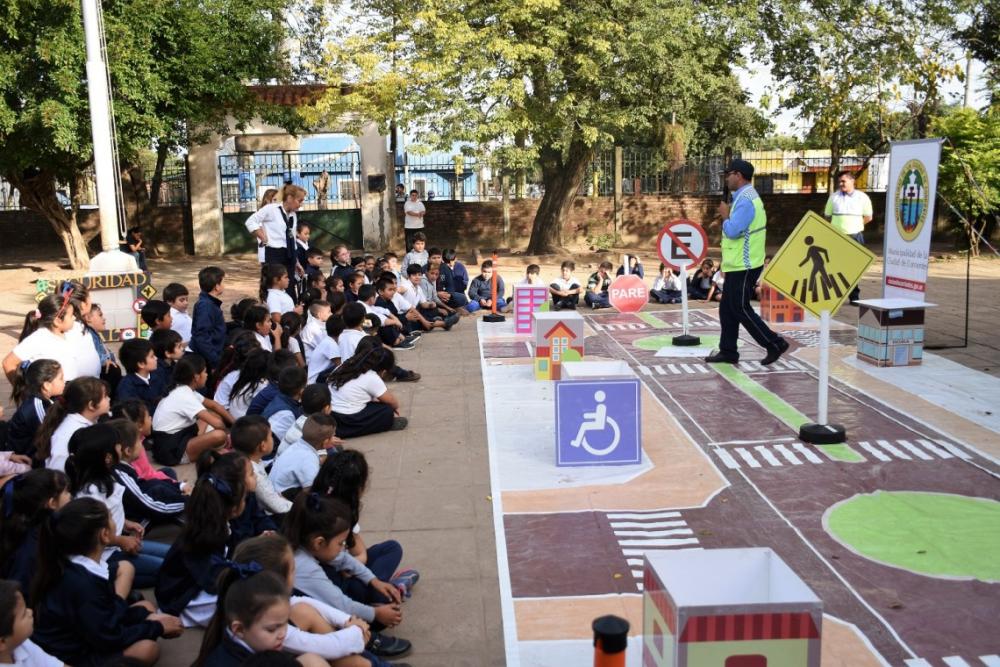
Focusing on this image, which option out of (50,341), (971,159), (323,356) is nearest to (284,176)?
(971,159)

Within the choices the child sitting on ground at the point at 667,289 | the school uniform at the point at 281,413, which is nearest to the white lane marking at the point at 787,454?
the school uniform at the point at 281,413

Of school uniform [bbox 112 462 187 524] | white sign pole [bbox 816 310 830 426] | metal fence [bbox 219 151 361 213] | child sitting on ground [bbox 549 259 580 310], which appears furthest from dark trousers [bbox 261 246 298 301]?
metal fence [bbox 219 151 361 213]

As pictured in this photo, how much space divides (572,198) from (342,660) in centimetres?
2170

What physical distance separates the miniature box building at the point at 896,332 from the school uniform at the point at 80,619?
27.8ft

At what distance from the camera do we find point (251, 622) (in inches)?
144

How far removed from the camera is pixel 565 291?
15.5 m

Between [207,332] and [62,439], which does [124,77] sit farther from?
[62,439]

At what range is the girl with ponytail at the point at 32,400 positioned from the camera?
21.6 feet

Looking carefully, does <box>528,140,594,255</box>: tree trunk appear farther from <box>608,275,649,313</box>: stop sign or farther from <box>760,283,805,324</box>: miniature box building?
<box>760,283,805,324</box>: miniature box building

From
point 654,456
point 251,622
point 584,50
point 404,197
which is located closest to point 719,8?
point 584,50

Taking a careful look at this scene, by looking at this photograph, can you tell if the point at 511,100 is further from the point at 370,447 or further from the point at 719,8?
the point at 370,447

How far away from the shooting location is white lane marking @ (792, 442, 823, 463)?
753 cm

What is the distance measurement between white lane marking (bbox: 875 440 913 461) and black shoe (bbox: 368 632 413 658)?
4484 millimetres

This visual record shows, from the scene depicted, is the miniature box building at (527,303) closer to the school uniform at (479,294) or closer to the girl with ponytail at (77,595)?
the school uniform at (479,294)
